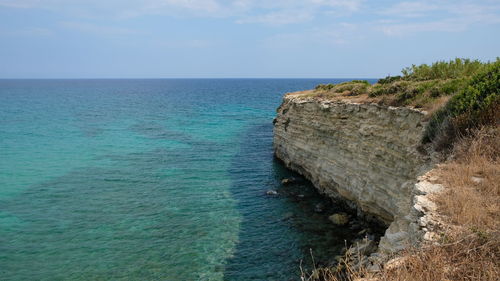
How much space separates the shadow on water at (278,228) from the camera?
51.2 feet

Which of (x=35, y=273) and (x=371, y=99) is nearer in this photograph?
(x=35, y=273)

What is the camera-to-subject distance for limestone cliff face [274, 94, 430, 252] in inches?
617

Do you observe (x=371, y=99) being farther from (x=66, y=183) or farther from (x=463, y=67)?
(x=66, y=183)

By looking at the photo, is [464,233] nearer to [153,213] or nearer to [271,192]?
[153,213]

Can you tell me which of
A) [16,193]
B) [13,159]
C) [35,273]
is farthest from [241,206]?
[13,159]

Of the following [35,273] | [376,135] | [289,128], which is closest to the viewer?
[35,273]

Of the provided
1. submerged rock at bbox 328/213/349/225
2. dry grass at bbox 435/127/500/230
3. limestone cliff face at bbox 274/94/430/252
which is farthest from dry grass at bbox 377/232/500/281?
submerged rock at bbox 328/213/349/225

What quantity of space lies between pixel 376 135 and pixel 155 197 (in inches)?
579

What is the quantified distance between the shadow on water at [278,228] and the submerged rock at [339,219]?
313mm

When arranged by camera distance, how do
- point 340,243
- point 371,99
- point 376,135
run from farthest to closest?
point 371,99 < point 376,135 < point 340,243

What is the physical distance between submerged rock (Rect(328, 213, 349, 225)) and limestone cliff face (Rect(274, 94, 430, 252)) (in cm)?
104

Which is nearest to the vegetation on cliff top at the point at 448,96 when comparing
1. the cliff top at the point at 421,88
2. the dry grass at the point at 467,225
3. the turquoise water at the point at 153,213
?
the cliff top at the point at 421,88

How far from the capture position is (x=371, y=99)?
2117 centimetres

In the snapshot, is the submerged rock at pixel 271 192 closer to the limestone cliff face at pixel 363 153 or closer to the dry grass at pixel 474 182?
the limestone cliff face at pixel 363 153
